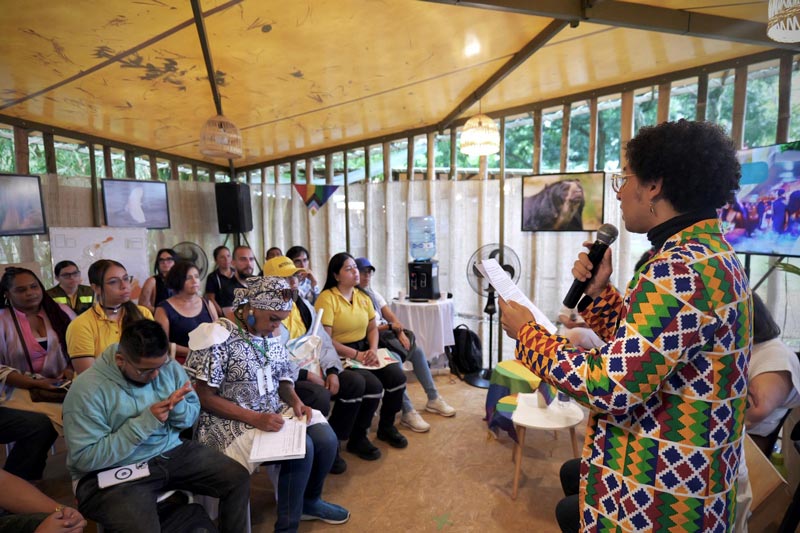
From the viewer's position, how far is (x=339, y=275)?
3.34 metres

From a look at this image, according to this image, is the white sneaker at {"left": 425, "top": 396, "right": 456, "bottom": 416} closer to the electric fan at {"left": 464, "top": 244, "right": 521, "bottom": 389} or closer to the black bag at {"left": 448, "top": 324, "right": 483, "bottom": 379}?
the electric fan at {"left": 464, "top": 244, "right": 521, "bottom": 389}

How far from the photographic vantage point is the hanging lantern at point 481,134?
366 cm

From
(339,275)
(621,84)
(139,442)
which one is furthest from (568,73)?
(139,442)

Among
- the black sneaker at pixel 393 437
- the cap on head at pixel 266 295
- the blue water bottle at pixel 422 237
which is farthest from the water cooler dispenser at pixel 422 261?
the cap on head at pixel 266 295

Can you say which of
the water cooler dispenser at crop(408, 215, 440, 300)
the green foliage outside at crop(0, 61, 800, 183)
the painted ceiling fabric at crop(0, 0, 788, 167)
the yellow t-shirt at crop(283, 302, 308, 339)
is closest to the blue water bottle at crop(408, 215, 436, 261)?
the water cooler dispenser at crop(408, 215, 440, 300)

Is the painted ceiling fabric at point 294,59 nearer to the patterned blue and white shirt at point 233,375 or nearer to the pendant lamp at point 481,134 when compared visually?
the pendant lamp at point 481,134

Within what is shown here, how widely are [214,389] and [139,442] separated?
0.39 metres

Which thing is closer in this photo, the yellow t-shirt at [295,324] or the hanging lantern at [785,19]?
the hanging lantern at [785,19]

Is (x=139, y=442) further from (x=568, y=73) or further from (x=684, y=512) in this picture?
(x=568, y=73)

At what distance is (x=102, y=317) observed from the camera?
2.52 meters

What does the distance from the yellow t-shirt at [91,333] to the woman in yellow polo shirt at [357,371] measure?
1338 mm

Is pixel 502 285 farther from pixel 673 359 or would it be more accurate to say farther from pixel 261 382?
pixel 261 382

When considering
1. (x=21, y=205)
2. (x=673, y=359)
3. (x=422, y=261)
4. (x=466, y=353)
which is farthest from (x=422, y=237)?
(x=673, y=359)

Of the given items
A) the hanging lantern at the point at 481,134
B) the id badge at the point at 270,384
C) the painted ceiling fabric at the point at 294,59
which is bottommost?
the id badge at the point at 270,384
